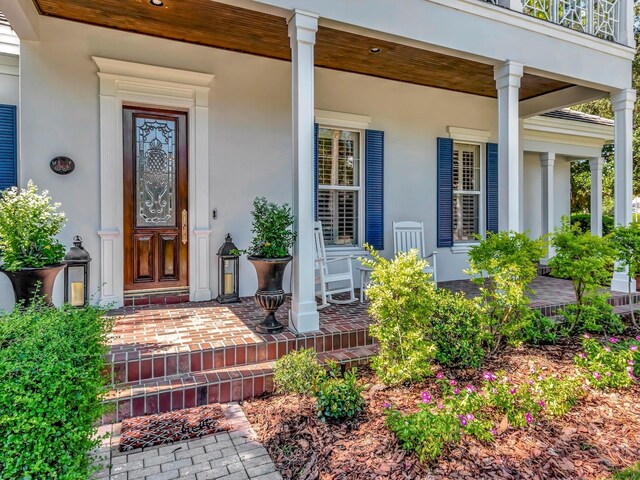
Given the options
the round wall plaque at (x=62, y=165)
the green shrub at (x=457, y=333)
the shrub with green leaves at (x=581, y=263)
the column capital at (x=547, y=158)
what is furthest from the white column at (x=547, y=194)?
the round wall plaque at (x=62, y=165)

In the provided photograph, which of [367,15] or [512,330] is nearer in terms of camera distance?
[512,330]

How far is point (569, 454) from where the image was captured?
6.90 feet

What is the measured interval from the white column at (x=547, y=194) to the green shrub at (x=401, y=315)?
20.0ft

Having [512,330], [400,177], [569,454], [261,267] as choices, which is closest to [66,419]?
[261,267]

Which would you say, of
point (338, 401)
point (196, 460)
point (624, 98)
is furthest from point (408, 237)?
point (196, 460)

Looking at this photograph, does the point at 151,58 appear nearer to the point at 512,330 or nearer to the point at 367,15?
the point at 367,15

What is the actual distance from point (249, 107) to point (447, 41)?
2301 mm

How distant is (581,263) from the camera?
146 inches

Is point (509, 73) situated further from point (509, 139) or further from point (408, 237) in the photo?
point (408, 237)

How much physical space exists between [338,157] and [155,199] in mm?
2414

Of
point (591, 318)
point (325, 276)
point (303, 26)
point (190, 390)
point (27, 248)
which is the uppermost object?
point (303, 26)

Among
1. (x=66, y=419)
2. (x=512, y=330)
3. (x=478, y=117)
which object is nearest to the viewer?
(x=66, y=419)

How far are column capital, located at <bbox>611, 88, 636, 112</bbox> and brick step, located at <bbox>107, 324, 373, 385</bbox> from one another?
5091 mm

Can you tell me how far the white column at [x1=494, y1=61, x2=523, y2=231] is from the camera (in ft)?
14.7
